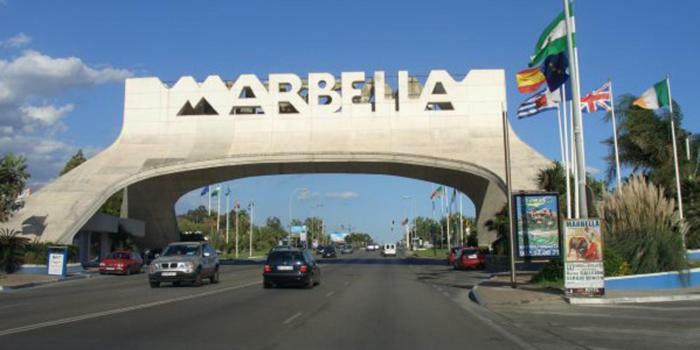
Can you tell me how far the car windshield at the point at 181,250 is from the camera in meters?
27.0

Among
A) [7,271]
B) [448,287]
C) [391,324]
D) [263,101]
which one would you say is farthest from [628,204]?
[263,101]

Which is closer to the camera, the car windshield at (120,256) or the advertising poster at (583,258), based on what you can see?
the advertising poster at (583,258)

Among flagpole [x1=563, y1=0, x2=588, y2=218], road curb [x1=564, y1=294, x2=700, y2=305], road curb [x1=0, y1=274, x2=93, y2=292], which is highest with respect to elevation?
flagpole [x1=563, y1=0, x2=588, y2=218]

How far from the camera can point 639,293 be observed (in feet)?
66.5

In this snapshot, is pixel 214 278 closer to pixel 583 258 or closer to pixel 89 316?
pixel 89 316

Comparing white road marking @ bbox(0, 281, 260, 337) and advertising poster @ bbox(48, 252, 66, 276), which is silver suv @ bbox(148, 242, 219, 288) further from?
advertising poster @ bbox(48, 252, 66, 276)

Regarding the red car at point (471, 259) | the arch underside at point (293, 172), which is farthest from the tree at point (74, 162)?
the red car at point (471, 259)

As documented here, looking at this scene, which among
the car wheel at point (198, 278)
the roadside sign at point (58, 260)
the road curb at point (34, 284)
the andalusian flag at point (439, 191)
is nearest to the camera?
the car wheel at point (198, 278)

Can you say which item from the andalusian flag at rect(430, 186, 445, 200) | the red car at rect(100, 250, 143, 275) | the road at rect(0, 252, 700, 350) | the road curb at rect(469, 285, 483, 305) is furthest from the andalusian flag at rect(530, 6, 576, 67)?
the andalusian flag at rect(430, 186, 445, 200)

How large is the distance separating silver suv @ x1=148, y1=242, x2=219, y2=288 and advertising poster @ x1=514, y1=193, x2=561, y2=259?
12131 millimetres

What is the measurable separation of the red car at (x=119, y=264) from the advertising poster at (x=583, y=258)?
96.1ft

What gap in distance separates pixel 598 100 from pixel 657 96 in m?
3.04

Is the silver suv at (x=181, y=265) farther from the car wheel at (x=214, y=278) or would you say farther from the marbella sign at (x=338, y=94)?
the marbella sign at (x=338, y=94)

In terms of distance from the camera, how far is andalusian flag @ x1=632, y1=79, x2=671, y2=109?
33.1m
